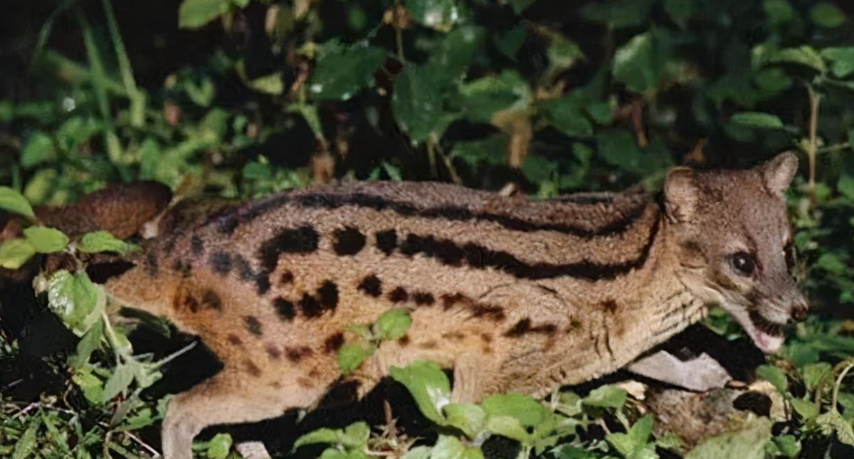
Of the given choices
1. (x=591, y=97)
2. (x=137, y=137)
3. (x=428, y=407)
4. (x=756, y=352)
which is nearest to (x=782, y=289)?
(x=756, y=352)

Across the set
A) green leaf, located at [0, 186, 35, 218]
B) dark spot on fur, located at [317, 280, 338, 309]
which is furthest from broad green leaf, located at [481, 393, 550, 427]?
green leaf, located at [0, 186, 35, 218]

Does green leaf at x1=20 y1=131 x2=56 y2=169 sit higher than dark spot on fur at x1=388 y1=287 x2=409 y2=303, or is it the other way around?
dark spot on fur at x1=388 y1=287 x2=409 y2=303

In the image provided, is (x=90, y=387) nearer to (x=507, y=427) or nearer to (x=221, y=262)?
(x=221, y=262)

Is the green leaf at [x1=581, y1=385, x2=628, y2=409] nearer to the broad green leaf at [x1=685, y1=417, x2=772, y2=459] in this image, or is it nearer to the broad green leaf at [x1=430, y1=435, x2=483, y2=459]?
the broad green leaf at [x1=685, y1=417, x2=772, y2=459]

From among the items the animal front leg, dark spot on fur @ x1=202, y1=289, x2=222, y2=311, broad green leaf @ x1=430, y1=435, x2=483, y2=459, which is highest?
dark spot on fur @ x1=202, y1=289, x2=222, y2=311

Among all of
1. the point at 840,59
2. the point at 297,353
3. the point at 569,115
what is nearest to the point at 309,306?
the point at 297,353

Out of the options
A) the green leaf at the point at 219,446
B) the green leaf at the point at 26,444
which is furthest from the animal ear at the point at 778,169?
the green leaf at the point at 26,444
